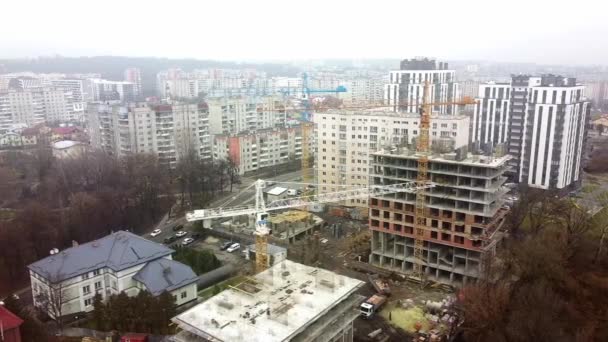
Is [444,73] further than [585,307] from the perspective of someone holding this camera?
Yes

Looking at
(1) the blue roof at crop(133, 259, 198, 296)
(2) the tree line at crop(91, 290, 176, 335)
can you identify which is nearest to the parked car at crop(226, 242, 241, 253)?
(1) the blue roof at crop(133, 259, 198, 296)

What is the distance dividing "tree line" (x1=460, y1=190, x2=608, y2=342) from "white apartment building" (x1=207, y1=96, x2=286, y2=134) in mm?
19808

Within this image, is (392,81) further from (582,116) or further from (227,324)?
(227,324)

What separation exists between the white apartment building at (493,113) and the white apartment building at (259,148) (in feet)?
40.1

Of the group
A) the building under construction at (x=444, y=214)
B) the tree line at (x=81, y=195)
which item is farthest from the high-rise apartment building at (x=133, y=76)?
the building under construction at (x=444, y=214)

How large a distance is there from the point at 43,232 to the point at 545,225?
19125mm

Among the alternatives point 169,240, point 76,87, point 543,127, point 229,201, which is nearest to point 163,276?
point 169,240

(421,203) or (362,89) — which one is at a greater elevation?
(362,89)

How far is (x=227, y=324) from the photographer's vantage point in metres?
8.71

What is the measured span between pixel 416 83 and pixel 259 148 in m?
14.2

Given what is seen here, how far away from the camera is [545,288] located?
12.0m

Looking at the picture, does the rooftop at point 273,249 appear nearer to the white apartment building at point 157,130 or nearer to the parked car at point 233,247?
the parked car at point 233,247

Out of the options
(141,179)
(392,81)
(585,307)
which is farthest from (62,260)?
(392,81)

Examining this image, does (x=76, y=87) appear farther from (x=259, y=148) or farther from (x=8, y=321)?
(x=8, y=321)
